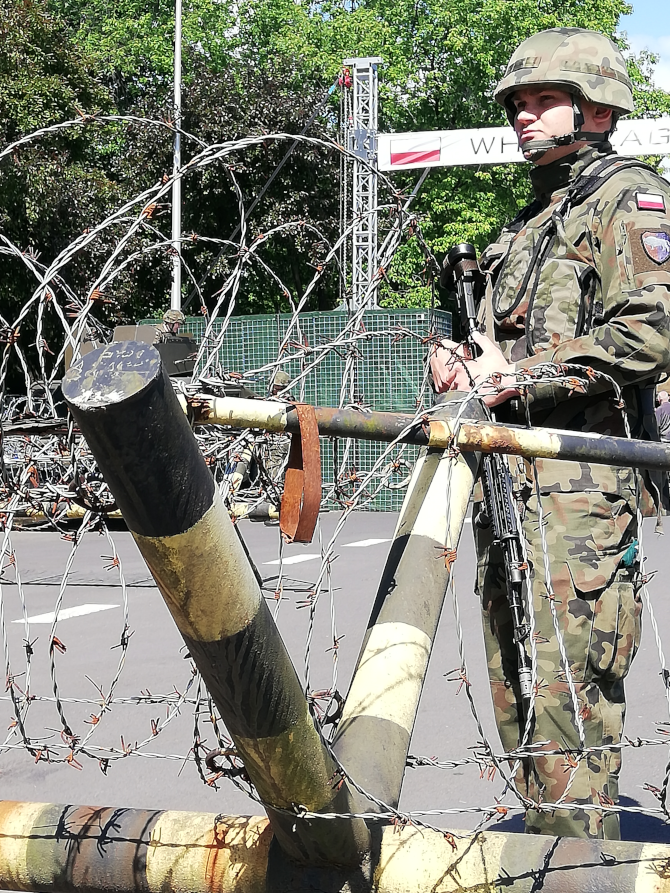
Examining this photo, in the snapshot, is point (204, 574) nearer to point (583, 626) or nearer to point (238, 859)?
point (238, 859)

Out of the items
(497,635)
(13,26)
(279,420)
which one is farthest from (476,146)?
(279,420)

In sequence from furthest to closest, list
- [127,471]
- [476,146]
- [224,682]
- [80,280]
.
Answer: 1. [80,280]
2. [476,146]
3. [224,682]
4. [127,471]

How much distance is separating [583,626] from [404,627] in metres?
0.81

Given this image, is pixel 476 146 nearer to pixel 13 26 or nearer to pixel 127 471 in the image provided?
pixel 13 26

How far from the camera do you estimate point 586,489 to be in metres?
2.62

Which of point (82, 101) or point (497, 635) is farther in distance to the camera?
point (82, 101)

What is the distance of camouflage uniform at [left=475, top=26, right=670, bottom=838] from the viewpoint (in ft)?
8.33

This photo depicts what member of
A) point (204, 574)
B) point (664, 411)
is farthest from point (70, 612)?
point (664, 411)

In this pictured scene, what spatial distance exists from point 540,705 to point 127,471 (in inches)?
68.4

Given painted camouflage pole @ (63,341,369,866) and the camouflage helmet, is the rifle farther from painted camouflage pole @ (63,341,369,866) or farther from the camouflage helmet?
painted camouflage pole @ (63,341,369,866)

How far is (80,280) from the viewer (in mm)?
17781

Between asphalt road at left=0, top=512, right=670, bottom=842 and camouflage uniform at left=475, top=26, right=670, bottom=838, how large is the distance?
13.2 inches

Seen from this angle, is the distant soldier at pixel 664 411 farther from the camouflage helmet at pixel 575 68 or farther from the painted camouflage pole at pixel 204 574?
the painted camouflage pole at pixel 204 574

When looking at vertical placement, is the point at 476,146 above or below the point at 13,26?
below
